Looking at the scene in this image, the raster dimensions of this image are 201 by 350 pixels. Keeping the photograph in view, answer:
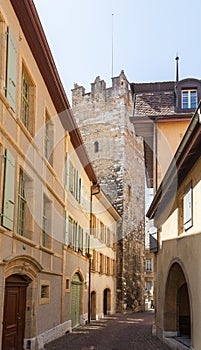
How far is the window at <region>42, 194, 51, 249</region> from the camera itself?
15.0m

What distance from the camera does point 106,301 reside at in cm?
3344

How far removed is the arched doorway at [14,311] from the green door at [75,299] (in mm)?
7544

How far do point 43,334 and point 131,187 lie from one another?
2461 centimetres

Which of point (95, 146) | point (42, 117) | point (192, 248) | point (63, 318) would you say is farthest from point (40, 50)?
point (95, 146)

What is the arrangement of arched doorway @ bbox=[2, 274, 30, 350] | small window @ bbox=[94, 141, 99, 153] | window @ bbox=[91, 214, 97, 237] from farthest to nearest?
small window @ bbox=[94, 141, 99, 153] < window @ bbox=[91, 214, 97, 237] < arched doorway @ bbox=[2, 274, 30, 350]

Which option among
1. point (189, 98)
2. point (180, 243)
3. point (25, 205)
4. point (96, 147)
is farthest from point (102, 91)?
point (180, 243)

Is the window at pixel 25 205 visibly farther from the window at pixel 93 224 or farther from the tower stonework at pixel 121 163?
the tower stonework at pixel 121 163

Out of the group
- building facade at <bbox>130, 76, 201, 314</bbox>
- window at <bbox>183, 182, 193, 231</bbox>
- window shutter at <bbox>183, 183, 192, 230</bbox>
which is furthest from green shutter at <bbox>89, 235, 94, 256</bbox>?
window shutter at <bbox>183, 183, 192, 230</bbox>

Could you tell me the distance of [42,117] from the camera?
47.3 feet

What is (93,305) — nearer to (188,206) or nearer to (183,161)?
(188,206)

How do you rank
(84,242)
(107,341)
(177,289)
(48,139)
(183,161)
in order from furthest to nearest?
(84,242)
(107,341)
(48,139)
(177,289)
(183,161)

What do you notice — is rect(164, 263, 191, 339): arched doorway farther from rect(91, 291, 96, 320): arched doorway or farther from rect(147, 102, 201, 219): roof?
rect(91, 291, 96, 320): arched doorway

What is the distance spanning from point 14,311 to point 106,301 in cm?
2222

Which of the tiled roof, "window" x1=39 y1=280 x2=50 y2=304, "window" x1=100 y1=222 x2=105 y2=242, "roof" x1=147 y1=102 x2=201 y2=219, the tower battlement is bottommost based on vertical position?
"window" x1=39 y1=280 x2=50 y2=304
